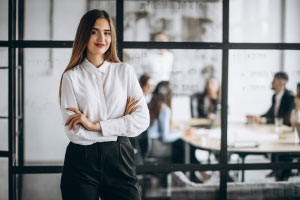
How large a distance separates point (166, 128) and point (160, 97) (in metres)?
0.29

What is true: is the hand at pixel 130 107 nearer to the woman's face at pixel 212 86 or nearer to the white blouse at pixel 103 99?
the white blouse at pixel 103 99

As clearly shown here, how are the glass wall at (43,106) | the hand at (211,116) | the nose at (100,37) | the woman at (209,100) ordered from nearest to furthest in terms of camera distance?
the nose at (100,37) → the glass wall at (43,106) → the woman at (209,100) → the hand at (211,116)

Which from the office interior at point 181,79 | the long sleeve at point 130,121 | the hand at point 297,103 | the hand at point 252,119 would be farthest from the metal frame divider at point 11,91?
the hand at point 297,103

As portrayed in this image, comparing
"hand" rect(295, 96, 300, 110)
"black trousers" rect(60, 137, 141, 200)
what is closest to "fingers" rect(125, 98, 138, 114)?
"black trousers" rect(60, 137, 141, 200)

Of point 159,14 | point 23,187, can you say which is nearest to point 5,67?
point 23,187

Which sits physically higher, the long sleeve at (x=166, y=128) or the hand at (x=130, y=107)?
the hand at (x=130, y=107)

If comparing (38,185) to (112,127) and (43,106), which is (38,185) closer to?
(43,106)

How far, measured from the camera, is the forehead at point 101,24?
6.27ft

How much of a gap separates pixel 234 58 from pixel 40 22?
158cm

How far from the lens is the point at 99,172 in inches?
71.1

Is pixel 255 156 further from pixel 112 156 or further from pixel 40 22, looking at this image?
pixel 40 22

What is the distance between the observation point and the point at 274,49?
118 inches

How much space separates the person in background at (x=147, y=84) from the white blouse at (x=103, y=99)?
1.02 metres

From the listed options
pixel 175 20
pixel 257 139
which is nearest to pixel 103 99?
pixel 175 20
